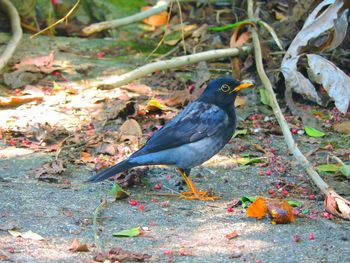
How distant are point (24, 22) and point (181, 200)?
14.9ft

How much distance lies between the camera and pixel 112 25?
9656 mm

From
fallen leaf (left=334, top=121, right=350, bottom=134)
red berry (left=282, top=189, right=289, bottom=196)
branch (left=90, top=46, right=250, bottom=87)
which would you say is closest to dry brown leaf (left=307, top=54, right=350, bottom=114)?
red berry (left=282, top=189, right=289, bottom=196)

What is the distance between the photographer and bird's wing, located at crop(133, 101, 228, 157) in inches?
247

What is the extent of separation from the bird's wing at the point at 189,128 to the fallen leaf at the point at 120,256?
1516 mm

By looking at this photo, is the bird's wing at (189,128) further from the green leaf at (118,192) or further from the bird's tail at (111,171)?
the green leaf at (118,192)

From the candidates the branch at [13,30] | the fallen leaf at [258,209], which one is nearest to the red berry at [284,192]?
the fallen leaf at [258,209]

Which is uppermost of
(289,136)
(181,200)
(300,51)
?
(300,51)

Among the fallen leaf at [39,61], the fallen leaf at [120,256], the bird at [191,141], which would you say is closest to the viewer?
the fallen leaf at [120,256]

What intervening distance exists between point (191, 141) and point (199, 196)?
0.53 m

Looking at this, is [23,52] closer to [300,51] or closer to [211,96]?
[211,96]

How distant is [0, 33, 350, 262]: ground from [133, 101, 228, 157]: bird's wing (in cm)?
38

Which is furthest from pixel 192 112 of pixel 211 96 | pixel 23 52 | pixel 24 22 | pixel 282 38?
pixel 24 22

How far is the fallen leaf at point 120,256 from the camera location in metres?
4.63

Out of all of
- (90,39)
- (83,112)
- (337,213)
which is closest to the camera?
(337,213)
